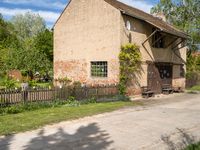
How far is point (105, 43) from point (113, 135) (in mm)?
12942

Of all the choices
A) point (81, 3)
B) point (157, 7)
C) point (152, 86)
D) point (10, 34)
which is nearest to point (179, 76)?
point (152, 86)

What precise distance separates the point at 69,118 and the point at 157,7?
120 ft

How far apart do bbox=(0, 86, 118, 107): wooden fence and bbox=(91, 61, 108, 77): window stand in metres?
2.69

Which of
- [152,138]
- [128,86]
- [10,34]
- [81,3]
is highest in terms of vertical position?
[10,34]

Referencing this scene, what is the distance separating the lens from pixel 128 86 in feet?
68.6

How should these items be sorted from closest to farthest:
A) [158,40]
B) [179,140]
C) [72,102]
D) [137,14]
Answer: [179,140], [72,102], [137,14], [158,40]

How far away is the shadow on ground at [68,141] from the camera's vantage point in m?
7.78

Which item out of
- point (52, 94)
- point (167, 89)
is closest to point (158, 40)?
point (167, 89)

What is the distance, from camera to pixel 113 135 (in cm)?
919

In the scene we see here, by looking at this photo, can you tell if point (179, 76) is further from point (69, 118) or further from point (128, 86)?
point (69, 118)

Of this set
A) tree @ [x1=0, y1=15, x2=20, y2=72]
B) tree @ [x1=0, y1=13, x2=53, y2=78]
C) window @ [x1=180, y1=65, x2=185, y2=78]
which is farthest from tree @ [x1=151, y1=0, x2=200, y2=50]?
tree @ [x1=0, y1=15, x2=20, y2=72]

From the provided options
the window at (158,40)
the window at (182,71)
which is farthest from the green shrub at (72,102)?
the window at (182,71)

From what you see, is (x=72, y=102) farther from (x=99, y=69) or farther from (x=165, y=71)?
(x=165, y=71)

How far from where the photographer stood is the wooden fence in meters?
13.3
